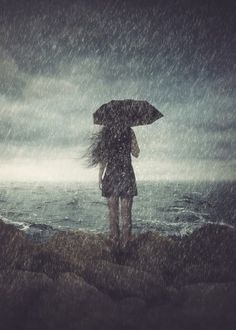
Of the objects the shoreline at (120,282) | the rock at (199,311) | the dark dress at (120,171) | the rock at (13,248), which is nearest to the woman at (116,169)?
the dark dress at (120,171)

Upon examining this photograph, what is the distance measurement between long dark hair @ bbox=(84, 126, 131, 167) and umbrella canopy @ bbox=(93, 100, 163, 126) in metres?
0.16

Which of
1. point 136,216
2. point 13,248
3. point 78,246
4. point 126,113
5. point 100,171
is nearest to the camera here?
point 13,248

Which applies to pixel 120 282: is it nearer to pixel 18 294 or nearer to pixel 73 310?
pixel 73 310

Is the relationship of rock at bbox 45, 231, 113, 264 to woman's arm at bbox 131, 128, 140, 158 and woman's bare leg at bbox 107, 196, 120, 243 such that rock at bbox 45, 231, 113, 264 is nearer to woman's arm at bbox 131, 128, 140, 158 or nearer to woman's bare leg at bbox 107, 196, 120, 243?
woman's bare leg at bbox 107, 196, 120, 243

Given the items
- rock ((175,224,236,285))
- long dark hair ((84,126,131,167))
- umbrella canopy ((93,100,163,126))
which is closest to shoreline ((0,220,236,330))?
rock ((175,224,236,285))

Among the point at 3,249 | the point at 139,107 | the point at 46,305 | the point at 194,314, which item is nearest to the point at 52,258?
the point at 3,249

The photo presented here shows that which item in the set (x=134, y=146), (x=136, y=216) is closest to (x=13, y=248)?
(x=134, y=146)

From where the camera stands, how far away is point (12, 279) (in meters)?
4.71

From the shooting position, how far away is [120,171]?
6934mm

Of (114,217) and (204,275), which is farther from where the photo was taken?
(114,217)

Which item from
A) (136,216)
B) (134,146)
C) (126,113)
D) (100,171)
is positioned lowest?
(136,216)

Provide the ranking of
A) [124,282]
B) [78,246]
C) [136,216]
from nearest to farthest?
[124,282], [78,246], [136,216]

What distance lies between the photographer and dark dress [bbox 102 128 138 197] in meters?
6.84

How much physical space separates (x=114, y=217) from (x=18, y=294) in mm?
2768
